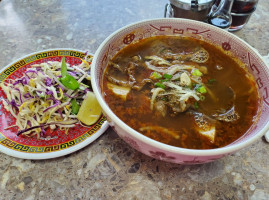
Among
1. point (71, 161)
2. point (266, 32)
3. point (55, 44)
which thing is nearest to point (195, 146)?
point (71, 161)

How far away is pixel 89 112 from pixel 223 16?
1.31 metres

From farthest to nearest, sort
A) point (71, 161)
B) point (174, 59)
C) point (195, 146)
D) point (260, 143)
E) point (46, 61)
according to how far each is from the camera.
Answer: point (46, 61) → point (174, 59) → point (260, 143) → point (71, 161) → point (195, 146)

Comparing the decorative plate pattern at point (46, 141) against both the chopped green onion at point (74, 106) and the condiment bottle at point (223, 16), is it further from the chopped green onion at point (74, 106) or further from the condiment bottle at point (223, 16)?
the condiment bottle at point (223, 16)

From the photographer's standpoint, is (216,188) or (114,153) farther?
(114,153)

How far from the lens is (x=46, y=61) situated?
1.78 meters

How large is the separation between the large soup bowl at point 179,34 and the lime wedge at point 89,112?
0.66 ft

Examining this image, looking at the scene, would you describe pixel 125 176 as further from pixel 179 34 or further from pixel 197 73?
pixel 179 34

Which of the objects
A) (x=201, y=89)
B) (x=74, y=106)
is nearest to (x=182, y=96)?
(x=201, y=89)

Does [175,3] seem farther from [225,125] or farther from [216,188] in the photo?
[216,188]

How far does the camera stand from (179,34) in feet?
5.16

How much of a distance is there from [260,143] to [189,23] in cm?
85

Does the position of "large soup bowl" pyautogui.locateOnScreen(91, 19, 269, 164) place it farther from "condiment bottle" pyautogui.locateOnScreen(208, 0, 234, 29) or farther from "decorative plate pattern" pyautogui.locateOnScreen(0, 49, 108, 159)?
"condiment bottle" pyautogui.locateOnScreen(208, 0, 234, 29)

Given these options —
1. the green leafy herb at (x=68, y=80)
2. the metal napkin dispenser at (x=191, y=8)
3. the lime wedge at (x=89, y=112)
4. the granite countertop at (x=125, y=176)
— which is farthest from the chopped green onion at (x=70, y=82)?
the metal napkin dispenser at (x=191, y=8)

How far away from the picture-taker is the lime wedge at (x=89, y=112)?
1.42m
